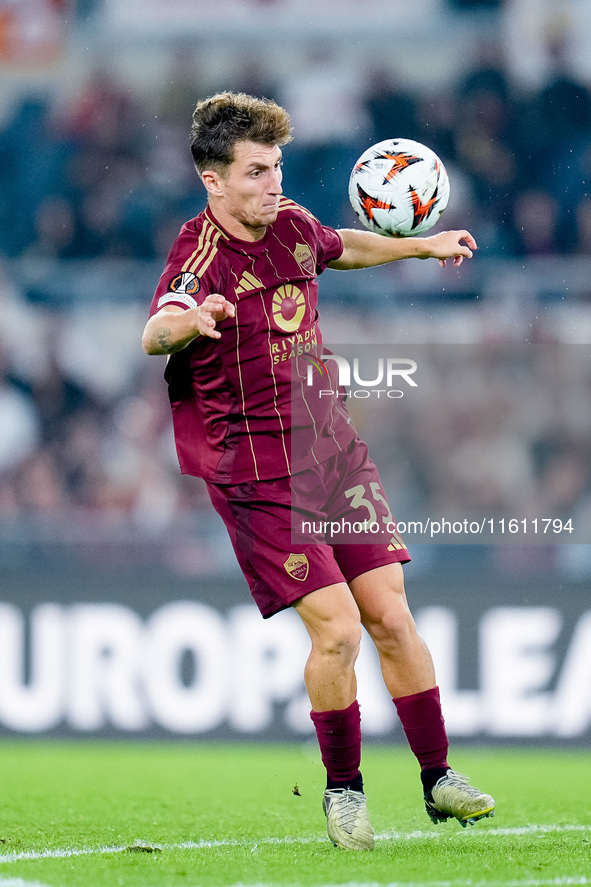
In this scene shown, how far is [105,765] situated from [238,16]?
6.85 metres

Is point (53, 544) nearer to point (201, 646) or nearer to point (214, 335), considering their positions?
point (201, 646)

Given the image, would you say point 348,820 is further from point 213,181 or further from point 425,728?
point 213,181

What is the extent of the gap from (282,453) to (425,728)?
1029 millimetres

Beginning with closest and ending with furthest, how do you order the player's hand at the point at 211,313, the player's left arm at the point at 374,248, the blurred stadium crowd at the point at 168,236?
the player's hand at the point at 211,313 < the player's left arm at the point at 374,248 < the blurred stadium crowd at the point at 168,236

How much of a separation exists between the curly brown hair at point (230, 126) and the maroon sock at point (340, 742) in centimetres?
180

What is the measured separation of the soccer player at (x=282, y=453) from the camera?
4.00 metres

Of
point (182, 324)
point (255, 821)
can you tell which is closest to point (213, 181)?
point (182, 324)

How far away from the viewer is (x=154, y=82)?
10.6 m

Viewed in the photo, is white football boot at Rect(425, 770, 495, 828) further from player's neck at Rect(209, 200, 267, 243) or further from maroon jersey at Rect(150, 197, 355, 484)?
player's neck at Rect(209, 200, 267, 243)

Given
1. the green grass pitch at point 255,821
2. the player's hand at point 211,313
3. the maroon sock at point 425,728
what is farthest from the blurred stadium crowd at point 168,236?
the player's hand at point 211,313

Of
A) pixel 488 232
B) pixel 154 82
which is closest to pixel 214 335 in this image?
pixel 488 232

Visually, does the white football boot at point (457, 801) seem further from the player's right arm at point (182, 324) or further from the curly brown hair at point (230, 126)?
the curly brown hair at point (230, 126)

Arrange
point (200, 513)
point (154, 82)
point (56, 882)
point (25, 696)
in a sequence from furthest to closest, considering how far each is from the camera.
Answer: point (154, 82), point (200, 513), point (25, 696), point (56, 882)

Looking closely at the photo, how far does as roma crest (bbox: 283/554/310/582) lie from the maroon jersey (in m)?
0.29
